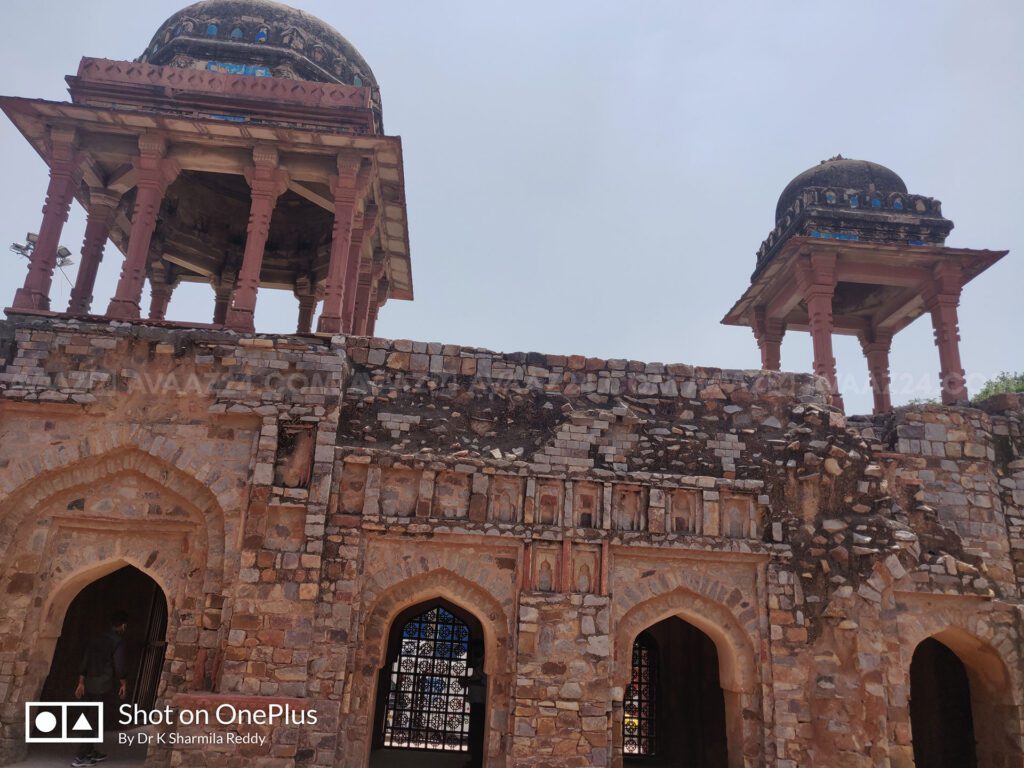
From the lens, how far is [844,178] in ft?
50.1

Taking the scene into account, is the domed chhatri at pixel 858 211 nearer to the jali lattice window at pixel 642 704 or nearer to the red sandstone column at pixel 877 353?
the red sandstone column at pixel 877 353

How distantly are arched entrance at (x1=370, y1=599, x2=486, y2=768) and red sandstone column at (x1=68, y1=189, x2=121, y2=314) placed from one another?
685 cm

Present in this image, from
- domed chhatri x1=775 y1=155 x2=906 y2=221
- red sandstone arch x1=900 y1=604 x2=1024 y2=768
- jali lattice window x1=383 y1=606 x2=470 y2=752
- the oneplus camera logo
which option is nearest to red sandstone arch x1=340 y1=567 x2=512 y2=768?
the oneplus camera logo

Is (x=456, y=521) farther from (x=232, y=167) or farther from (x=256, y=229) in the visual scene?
(x=232, y=167)

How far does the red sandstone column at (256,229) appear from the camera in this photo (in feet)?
31.9

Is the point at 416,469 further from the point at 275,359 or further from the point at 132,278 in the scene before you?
the point at 132,278

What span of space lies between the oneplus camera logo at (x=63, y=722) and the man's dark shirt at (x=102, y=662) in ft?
0.77

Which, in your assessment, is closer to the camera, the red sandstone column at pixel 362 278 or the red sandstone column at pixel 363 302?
the red sandstone column at pixel 362 278

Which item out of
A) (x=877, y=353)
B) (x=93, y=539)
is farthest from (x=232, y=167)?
A: (x=877, y=353)

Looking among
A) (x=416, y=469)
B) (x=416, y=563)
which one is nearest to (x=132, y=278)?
(x=416, y=469)

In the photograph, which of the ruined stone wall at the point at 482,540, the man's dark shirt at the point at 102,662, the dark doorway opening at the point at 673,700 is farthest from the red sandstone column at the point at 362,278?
the dark doorway opening at the point at 673,700

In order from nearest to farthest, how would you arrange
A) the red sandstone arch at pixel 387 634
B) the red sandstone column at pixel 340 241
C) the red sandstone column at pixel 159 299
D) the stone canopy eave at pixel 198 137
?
1. the red sandstone arch at pixel 387 634
2. the red sandstone column at pixel 340 241
3. the stone canopy eave at pixel 198 137
4. the red sandstone column at pixel 159 299

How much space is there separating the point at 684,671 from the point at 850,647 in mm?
3727

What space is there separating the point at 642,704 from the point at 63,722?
8.32 m
